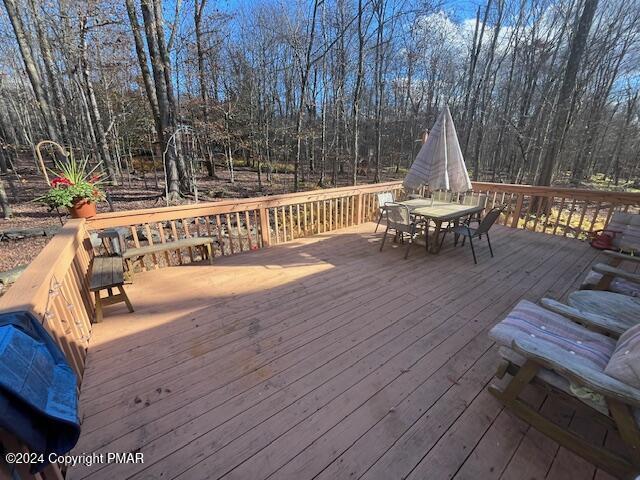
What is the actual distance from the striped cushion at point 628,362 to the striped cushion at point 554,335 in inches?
3.9

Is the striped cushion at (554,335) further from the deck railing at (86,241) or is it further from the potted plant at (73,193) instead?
the potted plant at (73,193)

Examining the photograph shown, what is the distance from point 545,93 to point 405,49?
19.7 feet

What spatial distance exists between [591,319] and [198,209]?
3.75 m

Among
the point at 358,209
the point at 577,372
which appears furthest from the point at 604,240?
the point at 577,372

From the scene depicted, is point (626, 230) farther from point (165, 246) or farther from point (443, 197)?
point (165, 246)

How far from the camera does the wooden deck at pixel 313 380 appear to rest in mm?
1380

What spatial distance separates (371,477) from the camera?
51.4 inches

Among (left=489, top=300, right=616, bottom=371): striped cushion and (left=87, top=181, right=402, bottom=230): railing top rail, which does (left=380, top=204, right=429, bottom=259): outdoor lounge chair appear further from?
(left=489, top=300, right=616, bottom=371): striped cushion

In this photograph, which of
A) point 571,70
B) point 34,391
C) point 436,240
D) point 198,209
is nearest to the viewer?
point 34,391

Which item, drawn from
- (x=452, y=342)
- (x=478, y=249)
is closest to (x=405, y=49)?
(x=478, y=249)

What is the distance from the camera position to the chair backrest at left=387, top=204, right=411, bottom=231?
3885 millimetres

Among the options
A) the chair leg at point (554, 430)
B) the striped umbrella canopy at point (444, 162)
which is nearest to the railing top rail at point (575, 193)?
the striped umbrella canopy at point (444, 162)

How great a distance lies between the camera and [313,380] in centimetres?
185

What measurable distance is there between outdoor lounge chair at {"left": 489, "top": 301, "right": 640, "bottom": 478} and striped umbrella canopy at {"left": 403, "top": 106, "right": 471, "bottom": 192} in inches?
98.9
